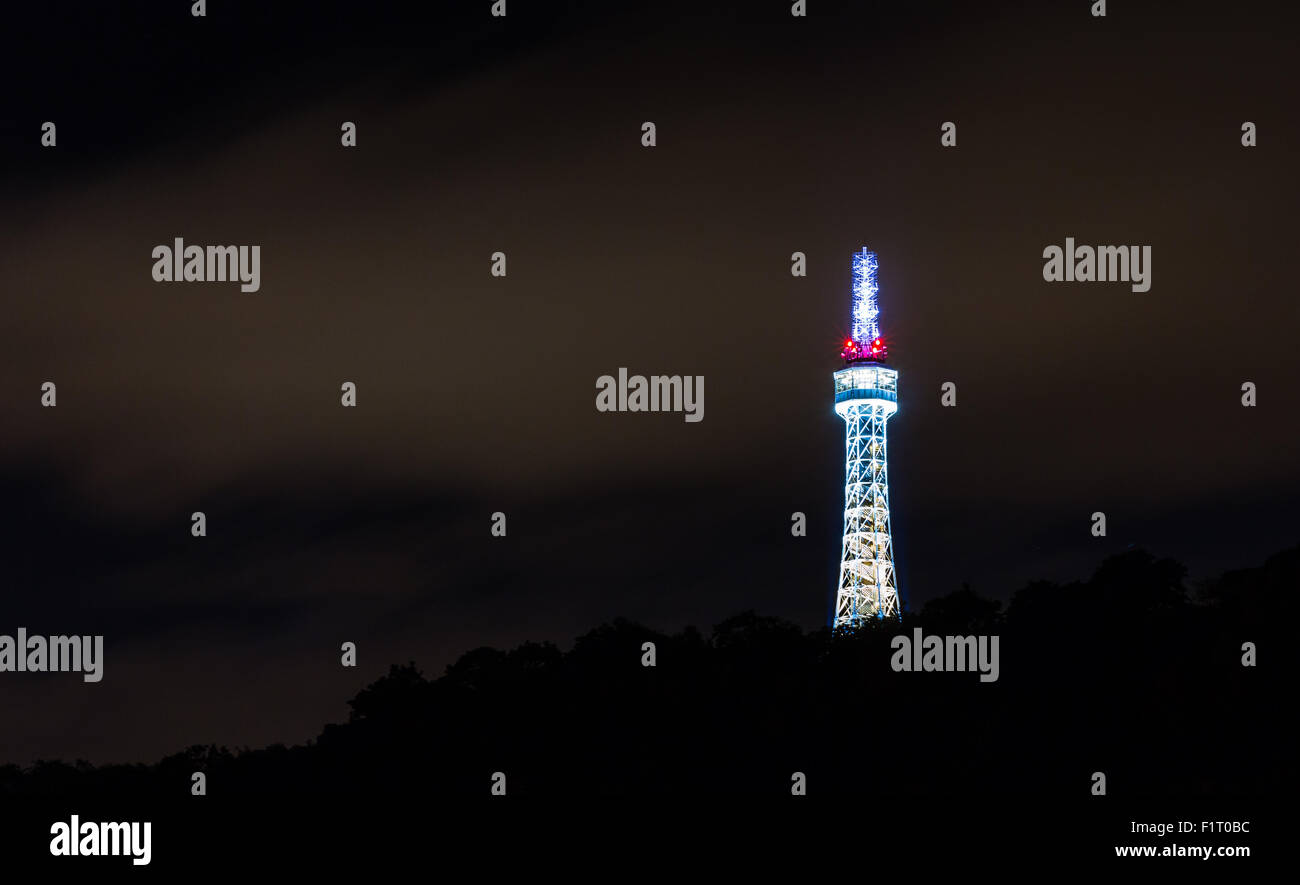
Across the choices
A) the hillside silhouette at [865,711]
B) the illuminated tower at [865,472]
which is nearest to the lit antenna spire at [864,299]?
the illuminated tower at [865,472]

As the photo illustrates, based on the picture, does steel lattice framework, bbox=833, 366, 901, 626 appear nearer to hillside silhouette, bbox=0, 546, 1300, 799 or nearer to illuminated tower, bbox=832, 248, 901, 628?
illuminated tower, bbox=832, 248, 901, 628

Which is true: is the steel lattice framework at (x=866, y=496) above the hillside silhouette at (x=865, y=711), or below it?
above

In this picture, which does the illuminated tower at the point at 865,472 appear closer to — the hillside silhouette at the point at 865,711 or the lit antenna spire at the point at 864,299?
the lit antenna spire at the point at 864,299

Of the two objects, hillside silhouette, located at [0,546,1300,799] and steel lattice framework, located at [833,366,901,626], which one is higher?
steel lattice framework, located at [833,366,901,626]

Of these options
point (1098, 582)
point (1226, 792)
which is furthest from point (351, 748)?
point (1226, 792)

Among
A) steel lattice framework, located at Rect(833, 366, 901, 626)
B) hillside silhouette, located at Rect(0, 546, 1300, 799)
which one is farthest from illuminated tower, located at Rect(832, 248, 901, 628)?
hillside silhouette, located at Rect(0, 546, 1300, 799)

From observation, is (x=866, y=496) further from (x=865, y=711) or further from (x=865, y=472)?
(x=865, y=711)
